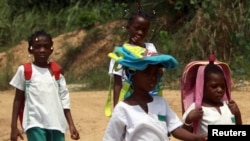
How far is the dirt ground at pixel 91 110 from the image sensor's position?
27.5ft

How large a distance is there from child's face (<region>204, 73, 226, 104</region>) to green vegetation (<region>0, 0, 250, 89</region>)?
742 cm

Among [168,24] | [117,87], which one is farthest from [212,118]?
[168,24]

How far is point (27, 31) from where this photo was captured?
1806 centimetres

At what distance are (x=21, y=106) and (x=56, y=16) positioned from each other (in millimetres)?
13057

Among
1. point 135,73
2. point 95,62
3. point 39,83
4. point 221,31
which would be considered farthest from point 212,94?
point 95,62

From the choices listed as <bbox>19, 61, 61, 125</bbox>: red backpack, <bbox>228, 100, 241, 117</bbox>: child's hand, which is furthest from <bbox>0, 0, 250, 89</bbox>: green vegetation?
<bbox>228, 100, 241, 117</bbox>: child's hand

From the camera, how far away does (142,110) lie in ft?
12.2

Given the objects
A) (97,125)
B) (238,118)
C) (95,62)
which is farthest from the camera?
(95,62)

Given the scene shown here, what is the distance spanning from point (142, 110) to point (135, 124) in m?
0.10

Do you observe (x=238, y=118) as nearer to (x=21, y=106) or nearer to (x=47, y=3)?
(x=21, y=106)

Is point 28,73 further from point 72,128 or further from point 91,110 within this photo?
point 91,110

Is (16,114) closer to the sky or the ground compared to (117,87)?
closer to the ground

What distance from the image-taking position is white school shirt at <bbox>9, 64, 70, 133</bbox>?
5086 mm

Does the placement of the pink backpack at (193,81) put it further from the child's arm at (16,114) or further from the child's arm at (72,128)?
the child's arm at (16,114)
